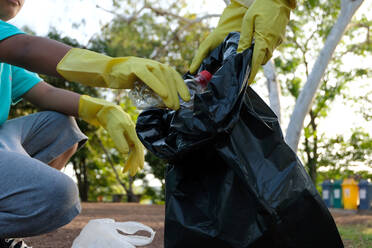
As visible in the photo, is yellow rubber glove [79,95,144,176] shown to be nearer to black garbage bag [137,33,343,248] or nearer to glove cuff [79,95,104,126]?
glove cuff [79,95,104,126]

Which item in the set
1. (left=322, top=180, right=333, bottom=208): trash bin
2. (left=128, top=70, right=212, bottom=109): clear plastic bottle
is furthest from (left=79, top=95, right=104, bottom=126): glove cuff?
(left=322, top=180, right=333, bottom=208): trash bin

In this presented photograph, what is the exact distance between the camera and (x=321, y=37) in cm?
998

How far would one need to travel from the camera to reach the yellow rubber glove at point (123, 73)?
1280 mm

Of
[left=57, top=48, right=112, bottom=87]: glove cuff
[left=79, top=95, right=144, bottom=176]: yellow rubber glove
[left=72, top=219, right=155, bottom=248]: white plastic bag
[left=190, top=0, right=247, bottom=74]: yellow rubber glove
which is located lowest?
[left=72, top=219, right=155, bottom=248]: white plastic bag

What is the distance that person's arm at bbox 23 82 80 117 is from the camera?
6.54 feet

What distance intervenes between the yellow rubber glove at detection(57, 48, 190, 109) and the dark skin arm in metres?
0.06

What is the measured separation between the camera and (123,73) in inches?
50.4

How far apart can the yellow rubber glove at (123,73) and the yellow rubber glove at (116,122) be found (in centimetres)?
35

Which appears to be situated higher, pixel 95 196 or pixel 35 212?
pixel 35 212

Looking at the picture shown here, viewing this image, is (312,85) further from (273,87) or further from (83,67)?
(83,67)

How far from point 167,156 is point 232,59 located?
1.37ft

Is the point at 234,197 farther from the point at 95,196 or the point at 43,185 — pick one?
the point at 95,196

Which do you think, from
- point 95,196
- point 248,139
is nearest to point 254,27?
point 248,139

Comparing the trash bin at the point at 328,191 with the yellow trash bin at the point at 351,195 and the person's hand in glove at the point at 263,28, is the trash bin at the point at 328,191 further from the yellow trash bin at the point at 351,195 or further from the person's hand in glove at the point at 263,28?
the person's hand in glove at the point at 263,28
